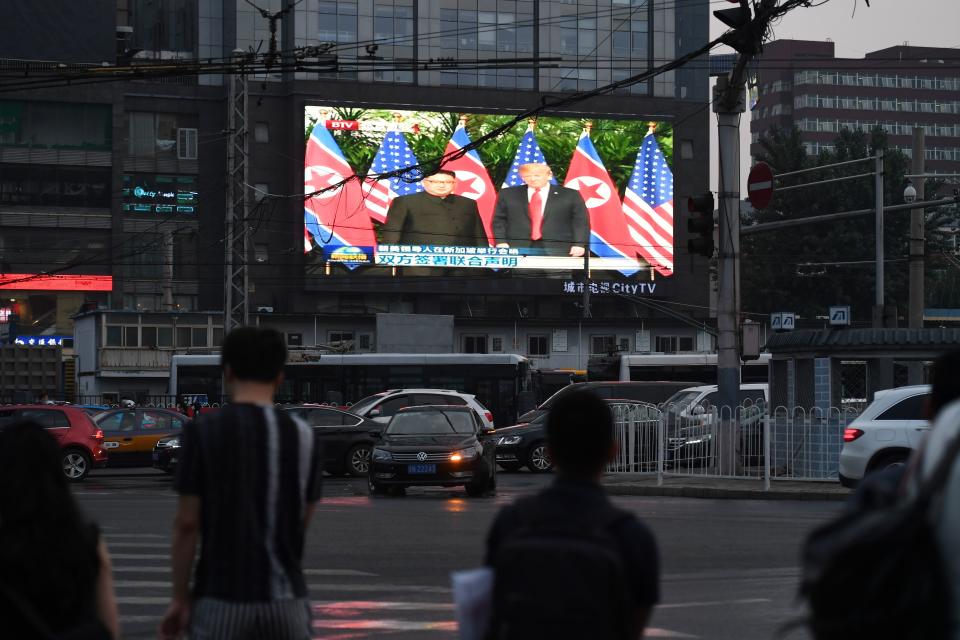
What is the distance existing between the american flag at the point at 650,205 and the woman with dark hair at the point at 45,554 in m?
74.0

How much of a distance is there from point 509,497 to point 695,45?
67229 millimetres

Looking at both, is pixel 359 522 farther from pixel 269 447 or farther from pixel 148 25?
pixel 148 25

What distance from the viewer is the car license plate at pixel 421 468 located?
904 inches

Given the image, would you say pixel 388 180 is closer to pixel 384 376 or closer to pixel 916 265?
pixel 384 376

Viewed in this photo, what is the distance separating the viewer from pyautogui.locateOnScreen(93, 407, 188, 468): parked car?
99.1 ft

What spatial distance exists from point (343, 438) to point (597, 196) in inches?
1927

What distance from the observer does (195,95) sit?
269ft

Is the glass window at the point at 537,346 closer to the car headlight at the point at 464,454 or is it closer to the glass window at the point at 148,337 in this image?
the glass window at the point at 148,337

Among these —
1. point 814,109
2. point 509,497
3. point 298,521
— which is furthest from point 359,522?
point 814,109

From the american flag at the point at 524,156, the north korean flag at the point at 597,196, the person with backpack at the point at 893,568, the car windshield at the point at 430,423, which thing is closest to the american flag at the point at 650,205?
the north korean flag at the point at 597,196

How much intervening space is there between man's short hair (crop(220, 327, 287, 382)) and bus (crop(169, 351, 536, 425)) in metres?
41.0

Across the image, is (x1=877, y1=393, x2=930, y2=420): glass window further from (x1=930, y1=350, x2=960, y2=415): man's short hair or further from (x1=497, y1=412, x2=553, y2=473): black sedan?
(x1=930, y1=350, x2=960, y2=415): man's short hair

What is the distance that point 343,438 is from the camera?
29.4 m

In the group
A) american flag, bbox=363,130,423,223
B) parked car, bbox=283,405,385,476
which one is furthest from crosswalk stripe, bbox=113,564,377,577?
american flag, bbox=363,130,423,223
